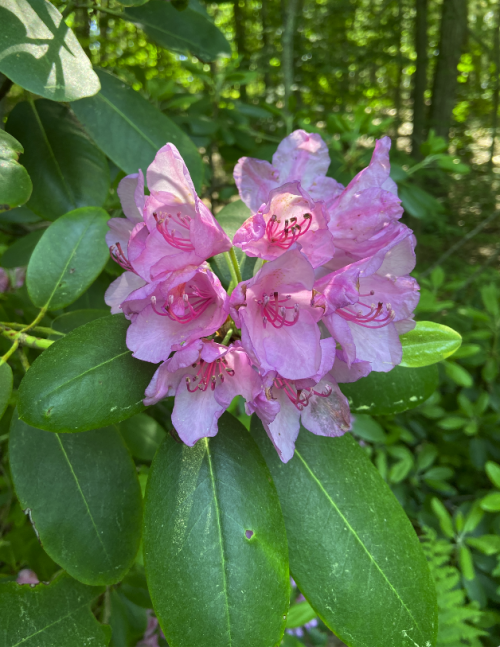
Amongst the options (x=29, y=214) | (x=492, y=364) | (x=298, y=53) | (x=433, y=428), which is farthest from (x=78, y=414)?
(x=298, y=53)

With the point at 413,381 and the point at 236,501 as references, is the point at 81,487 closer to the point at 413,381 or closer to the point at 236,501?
the point at 236,501

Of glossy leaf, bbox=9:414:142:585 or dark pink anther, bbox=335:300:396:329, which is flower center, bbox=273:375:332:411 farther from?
glossy leaf, bbox=9:414:142:585

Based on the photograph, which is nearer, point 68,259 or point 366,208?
point 366,208

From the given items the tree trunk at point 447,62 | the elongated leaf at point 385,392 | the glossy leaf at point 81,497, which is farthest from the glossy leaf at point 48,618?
the tree trunk at point 447,62

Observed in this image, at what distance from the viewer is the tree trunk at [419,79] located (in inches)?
173

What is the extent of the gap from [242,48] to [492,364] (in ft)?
11.1

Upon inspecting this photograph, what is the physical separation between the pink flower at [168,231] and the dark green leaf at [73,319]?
29cm

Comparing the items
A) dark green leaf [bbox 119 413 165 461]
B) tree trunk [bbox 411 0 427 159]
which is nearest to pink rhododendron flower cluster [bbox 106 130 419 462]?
dark green leaf [bbox 119 413 165 461]

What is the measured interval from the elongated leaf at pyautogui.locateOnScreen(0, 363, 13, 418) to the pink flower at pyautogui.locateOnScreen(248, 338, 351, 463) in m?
0.41

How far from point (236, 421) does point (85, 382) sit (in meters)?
0.26

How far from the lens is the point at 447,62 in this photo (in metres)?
4.70

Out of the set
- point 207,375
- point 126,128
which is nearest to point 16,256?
point 126,128

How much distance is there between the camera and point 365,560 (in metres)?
0.70

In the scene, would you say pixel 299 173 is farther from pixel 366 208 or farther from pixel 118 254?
pixel 118 254
